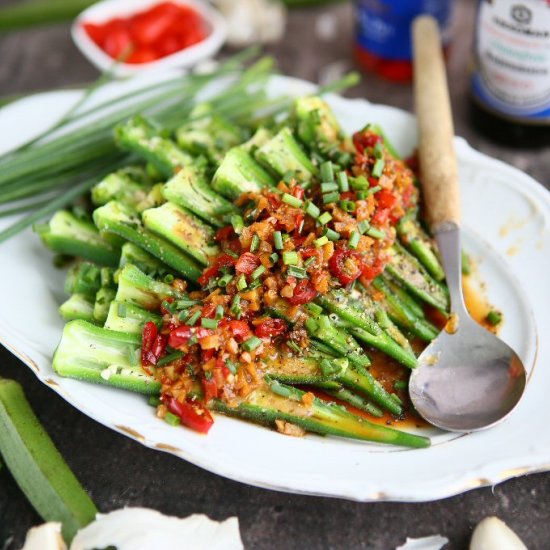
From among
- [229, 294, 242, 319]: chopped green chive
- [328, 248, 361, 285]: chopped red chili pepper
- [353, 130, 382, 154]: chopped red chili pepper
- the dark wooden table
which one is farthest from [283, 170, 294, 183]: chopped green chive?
the dark wooden table

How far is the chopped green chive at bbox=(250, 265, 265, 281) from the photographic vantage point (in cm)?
301

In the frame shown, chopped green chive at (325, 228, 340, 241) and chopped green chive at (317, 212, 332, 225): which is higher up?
chopped green chive at (317, 212, 332, 225)

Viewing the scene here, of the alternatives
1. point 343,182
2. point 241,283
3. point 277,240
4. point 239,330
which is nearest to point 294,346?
point 239,330

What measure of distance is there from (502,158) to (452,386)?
228 cm

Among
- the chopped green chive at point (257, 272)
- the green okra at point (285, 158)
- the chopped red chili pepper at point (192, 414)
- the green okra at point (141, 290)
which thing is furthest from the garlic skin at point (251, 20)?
the chopped red chili pepper at point (192, 414)

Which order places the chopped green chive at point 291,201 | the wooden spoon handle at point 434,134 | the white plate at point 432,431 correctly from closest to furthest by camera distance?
the white plate at point 432,431 → the chopped green chive at point 291,201 → the wooden spoon handle at point 434,134

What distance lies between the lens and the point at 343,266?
310 cm

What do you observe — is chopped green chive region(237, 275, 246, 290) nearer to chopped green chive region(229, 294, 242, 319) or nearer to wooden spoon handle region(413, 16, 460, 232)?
chopped green chive region(229, 294, 242, 319)

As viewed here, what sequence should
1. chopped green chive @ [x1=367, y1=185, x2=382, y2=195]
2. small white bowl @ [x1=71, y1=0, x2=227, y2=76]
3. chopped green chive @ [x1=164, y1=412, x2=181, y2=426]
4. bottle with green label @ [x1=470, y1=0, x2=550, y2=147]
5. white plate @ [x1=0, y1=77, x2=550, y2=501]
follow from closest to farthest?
white plate @ [x1=0, y1=77, x2=550, y2=501]
chopped green chive @ [x1=164, y1=412, x2=181, y2=426]
chopped green chive @ [x1=367, y1=185, x2=382, y2=195]
bottle with green label @ [x1=470, y1=0, x2=550, y2=147]
small white bowl @ [x1=71, y1=0, x2=227, y2=76]

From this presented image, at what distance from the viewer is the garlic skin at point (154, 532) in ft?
8.72

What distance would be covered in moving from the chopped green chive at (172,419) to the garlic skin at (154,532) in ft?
1.16

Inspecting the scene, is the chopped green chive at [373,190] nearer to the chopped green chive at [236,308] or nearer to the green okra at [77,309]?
the chopped green chive at [236,308]

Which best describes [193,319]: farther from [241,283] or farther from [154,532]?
[154,532]

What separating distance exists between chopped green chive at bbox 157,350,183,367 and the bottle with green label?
9.16ft
